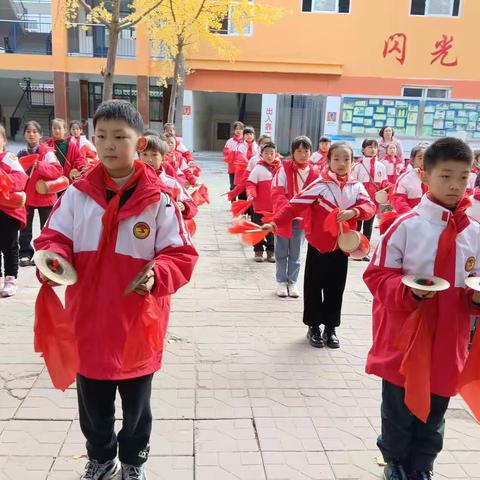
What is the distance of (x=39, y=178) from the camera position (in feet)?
20.4

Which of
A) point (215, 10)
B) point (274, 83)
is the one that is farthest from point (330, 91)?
point (215, 10)

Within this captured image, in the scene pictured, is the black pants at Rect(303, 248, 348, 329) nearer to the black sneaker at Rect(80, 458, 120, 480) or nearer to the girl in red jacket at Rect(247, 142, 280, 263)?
the black sneaker at Rect(80, 458, 120, 480)

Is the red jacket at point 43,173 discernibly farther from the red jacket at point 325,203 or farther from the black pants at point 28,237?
the red jacket at point 325,203

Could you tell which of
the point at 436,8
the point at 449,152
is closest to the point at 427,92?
the point at 436,8

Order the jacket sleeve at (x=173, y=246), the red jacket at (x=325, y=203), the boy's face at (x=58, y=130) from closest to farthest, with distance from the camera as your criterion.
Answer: the jacket sleeve at (x=173, y=246), the red jacket at (x=325, y=203), the boy's face at (x=58, y=130)

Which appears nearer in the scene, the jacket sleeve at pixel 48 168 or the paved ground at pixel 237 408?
the paved ground at pixel 237 408

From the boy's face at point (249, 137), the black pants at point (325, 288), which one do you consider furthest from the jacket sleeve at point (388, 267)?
the boy's face at point (249, 137)

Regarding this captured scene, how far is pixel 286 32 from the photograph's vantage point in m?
21.3

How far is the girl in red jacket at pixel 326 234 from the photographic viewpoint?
4.34m

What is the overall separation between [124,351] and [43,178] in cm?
450

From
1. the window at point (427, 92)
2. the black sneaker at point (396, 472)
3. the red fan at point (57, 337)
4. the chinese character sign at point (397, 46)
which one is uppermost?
the chinese character sign at point (397, 46)

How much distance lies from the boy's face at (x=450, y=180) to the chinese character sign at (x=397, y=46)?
2087 centimetres

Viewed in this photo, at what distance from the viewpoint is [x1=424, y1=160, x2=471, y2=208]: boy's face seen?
234 cm

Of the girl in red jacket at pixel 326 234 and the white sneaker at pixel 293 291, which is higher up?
the girl in red jacket at pixel 326 234
